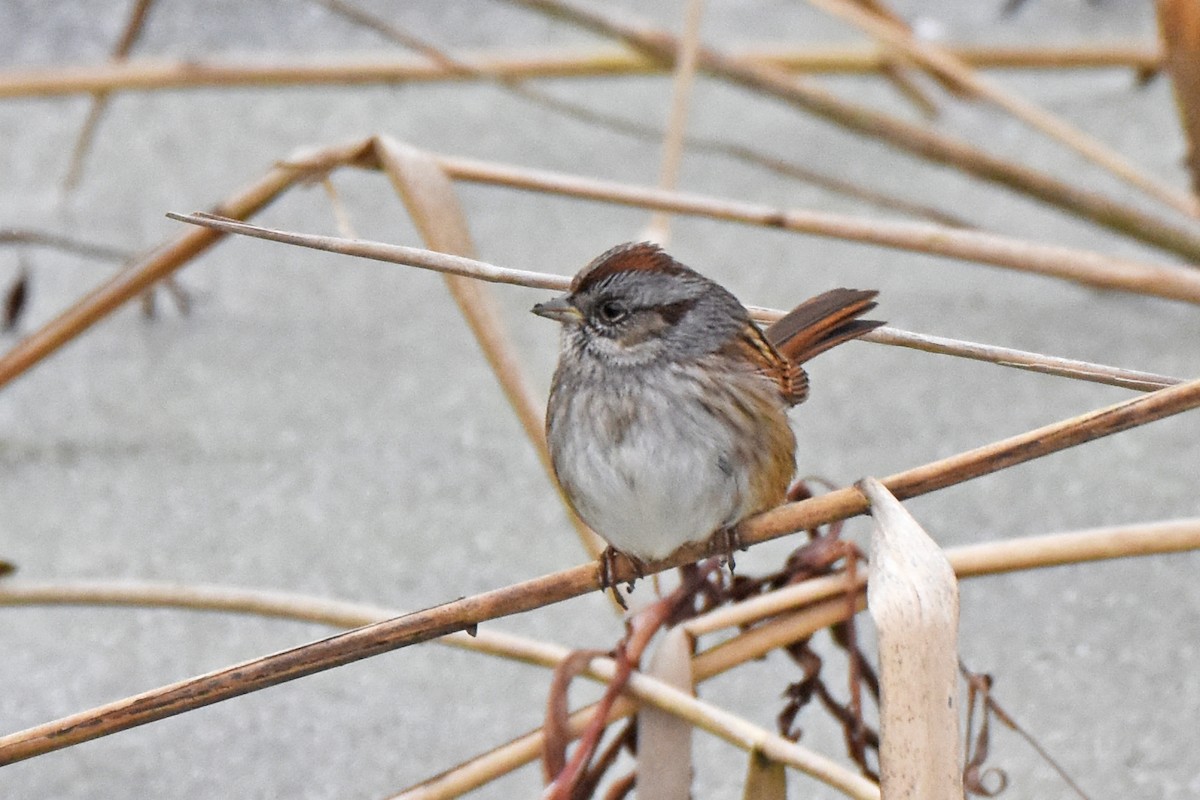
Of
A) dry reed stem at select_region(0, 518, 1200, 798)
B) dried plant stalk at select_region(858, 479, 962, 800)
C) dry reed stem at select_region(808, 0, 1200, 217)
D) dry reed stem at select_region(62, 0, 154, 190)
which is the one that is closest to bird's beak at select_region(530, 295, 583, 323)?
dry reed stem at select_region(0, 518, 1200, 798)

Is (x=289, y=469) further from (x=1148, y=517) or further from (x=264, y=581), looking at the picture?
(x=1148, y=517)

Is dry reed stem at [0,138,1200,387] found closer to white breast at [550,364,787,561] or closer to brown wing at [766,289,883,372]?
brown wing at [766,289,883,372]

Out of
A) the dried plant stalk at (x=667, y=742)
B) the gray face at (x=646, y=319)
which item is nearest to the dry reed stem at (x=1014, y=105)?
the gray face at (x=646, y=319)

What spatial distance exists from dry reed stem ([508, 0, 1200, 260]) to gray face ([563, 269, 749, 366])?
143cm

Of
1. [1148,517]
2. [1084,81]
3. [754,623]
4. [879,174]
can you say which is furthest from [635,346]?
[1084,81]

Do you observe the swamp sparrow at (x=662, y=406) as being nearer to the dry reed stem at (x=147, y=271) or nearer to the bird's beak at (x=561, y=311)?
the bird's beak at (x=561, y=311)

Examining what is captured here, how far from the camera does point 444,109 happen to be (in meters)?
4.77

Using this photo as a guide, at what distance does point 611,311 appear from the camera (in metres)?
2.29

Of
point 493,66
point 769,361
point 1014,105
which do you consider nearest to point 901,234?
point 769,361

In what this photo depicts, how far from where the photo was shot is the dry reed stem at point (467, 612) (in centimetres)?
167

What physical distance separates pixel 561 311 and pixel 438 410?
1321 mm

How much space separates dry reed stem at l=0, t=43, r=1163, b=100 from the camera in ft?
12.7

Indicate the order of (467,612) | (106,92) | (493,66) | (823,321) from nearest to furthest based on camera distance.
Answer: (467,612), (823,321), (106,92), (493,66)

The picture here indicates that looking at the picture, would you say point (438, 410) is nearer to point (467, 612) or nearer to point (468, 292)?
point (468, 292)
